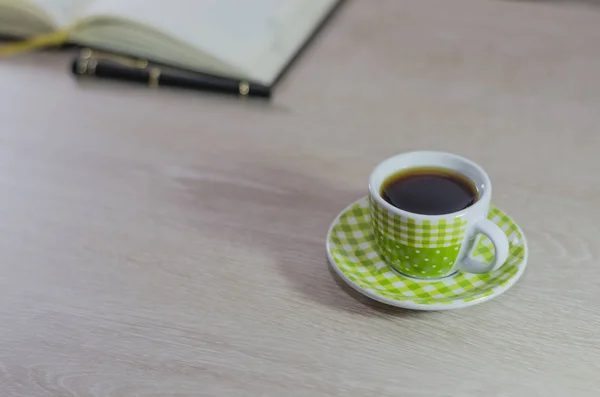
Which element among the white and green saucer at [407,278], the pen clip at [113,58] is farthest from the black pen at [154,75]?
the white and green saucer at [407,278]

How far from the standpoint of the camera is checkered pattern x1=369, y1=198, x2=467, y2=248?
545 mm

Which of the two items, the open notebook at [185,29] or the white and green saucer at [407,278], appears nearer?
the white and green saucer at [407,278]

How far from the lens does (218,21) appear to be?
99cm

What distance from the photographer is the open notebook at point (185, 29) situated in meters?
0.94

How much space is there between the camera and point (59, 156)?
0.80m

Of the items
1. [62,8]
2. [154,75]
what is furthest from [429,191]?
[62,8]

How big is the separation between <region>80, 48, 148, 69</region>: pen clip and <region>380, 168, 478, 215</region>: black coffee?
50 centimetres

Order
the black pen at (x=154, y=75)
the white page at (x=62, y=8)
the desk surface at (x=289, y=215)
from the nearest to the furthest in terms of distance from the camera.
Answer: the desk surface at (x=289, y=215) < the black pen at (x=154, y=75) < the white page at (x=62, y=8)

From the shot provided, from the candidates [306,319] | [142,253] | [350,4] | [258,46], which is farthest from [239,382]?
[350,4]

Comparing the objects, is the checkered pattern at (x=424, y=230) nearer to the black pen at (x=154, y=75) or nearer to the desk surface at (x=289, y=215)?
the desk surface at (x=289, y=215)

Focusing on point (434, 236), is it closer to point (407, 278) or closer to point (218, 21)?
point (407, 278)

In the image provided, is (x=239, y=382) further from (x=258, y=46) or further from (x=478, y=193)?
(x=258, y=46)

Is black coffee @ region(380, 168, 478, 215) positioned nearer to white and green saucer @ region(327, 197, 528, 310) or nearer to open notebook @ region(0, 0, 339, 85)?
white and green saucer @ region(327, 197, 528, 310)

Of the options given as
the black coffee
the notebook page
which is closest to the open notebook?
the notebook page
